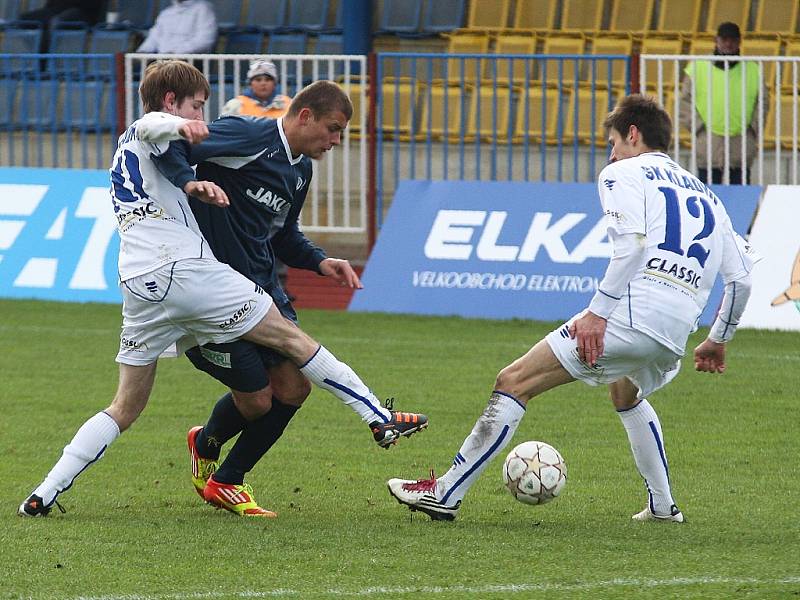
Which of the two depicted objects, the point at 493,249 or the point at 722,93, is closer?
the point at 493,249

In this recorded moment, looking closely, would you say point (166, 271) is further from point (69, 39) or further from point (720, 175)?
point (69, 39)

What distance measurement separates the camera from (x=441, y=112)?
14469 mm

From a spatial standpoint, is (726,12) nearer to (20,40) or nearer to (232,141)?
(20,40)

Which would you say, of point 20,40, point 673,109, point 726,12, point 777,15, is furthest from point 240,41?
point 673,109

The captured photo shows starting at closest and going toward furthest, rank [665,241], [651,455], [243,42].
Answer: [665,241], [651,455], [243,42]

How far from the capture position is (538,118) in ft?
46.3

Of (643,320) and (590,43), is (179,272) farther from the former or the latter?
(590,43)

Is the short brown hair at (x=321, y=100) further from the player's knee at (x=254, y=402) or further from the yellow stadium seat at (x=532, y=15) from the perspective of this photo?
the yellow stadium seat at (x=532, y=15)

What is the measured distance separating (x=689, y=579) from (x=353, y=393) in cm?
159

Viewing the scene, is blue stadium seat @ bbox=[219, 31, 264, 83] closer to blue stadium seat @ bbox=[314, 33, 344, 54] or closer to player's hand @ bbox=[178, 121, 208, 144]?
blue stadium seat @ bbox=[314, 33, 344, 54]

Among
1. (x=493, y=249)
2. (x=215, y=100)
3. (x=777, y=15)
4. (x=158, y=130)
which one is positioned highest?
(x=158, y=130)

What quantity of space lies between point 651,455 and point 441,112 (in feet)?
28.1

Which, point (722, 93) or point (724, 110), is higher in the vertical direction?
point (722, 93)

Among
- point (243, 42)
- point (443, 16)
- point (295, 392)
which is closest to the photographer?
point (295, 392)
